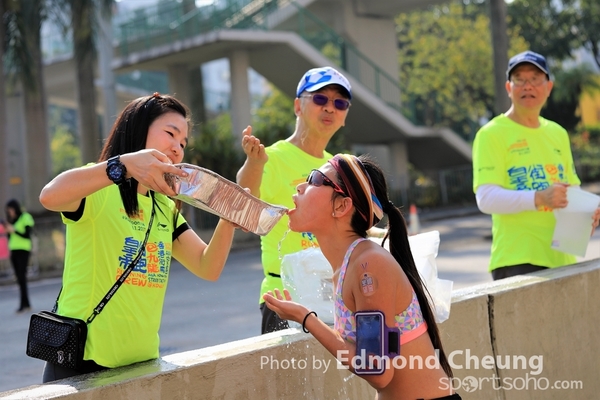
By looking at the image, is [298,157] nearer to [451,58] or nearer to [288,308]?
[288,308]

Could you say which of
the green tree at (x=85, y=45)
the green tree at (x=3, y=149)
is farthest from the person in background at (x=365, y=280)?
the green tree at (x=85, y=45)

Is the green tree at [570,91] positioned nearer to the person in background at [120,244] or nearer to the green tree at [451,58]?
the green tree at [451,58]

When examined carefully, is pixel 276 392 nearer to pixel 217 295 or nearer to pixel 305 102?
pixel 305 102

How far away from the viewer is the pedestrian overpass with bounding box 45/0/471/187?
26.8 meters

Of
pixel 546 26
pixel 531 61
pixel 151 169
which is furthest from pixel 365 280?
pixel 546 26

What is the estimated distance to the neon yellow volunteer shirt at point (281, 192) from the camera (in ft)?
15.2

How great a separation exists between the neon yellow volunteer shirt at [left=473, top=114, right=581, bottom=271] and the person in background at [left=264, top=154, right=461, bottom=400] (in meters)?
2.34

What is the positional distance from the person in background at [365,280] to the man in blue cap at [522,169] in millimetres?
2279

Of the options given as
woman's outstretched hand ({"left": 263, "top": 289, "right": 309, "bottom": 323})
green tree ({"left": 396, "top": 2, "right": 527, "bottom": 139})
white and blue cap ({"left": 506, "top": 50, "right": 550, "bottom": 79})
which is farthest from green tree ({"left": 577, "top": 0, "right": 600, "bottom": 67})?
woman's outstretched hand ({"left": 263, "top": 289, "right": 309, "bottom": 323})

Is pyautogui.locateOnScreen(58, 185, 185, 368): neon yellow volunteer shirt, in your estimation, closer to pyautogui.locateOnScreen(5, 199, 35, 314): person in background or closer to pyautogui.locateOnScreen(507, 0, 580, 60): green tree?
pyautogui.locateOnScreen(5, 199, 35, 314): person in background

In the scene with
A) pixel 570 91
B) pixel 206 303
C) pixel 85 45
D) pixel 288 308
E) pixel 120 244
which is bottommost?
pixel 206 303

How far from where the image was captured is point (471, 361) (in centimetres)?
470

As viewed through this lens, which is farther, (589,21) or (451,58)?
(589,21)

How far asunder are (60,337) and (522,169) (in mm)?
3430
